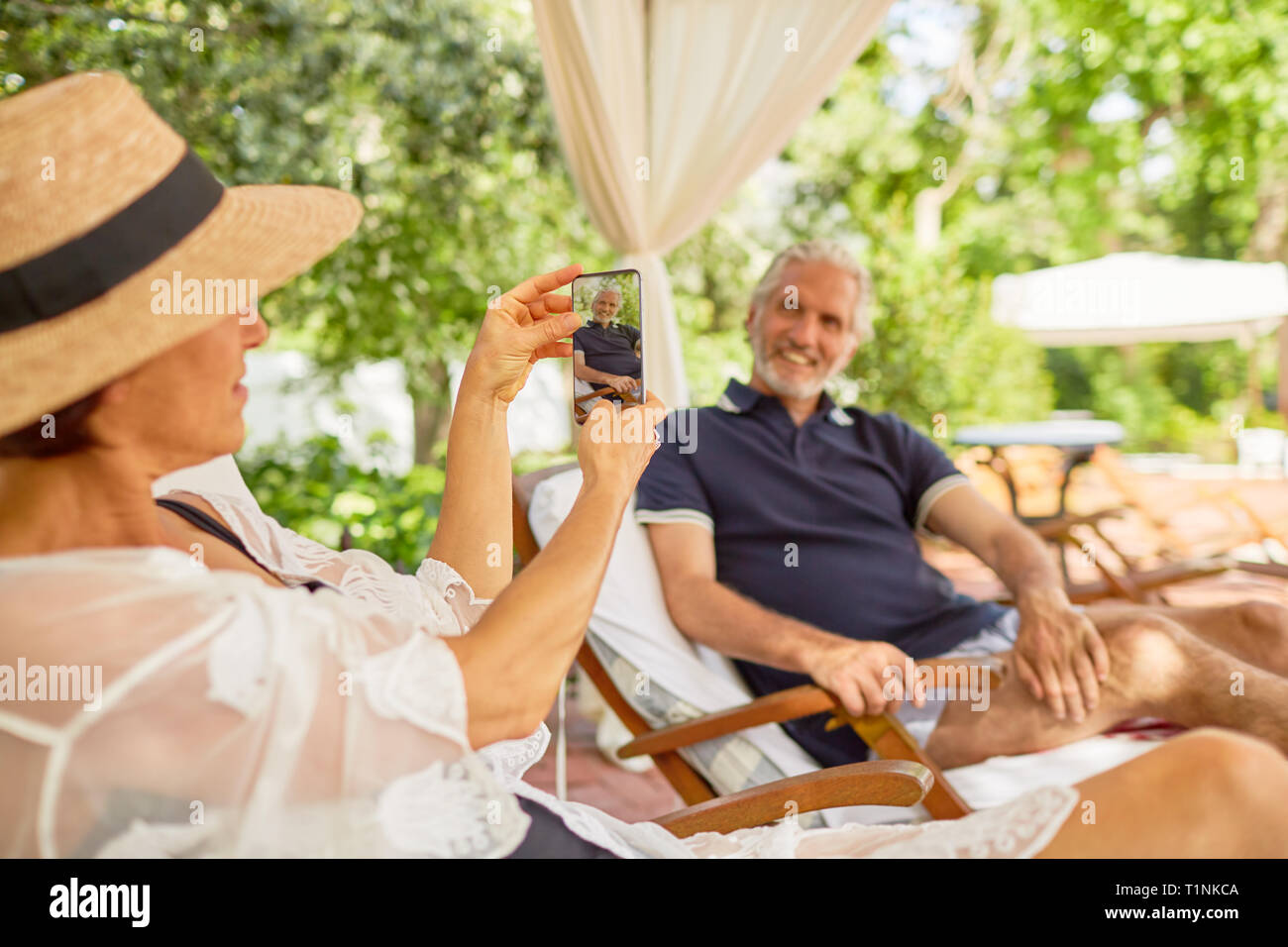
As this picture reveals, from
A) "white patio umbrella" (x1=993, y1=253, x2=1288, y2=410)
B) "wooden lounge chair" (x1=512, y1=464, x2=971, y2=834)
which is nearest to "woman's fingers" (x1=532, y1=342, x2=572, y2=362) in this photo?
"wooden lounge chair" (x1=512, y1=464, x2=971, y2=834)

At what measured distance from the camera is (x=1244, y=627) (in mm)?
2168

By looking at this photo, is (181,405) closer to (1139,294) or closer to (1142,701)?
(1142,701)

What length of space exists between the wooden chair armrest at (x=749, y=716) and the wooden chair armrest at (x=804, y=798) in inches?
15.5

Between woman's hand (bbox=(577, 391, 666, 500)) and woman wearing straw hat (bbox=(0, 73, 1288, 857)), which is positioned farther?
woman's hand (bbox=(577, 391, 666, 500))

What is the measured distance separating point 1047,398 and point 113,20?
7.89 metres

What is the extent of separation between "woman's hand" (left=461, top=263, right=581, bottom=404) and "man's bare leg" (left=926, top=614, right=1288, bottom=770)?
1232 millimetres

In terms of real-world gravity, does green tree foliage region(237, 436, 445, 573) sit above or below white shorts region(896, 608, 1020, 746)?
above

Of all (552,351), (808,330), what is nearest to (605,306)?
(552,351)

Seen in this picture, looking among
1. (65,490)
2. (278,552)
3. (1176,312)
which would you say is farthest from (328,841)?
(1176,312)

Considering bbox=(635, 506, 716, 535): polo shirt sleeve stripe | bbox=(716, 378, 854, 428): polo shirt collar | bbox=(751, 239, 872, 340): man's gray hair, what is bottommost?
bbox=(635, 506, 716, 535): polo shirt sleeve stripe

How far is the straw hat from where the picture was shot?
774mm

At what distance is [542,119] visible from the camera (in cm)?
525

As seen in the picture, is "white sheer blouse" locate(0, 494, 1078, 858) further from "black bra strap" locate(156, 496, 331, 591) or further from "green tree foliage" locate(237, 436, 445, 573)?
"green tree foliage" locate(237, 436, 445, 573)

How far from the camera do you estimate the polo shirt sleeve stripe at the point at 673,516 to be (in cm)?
230
